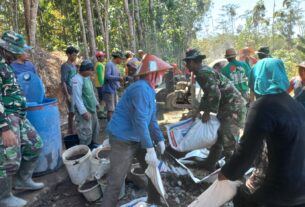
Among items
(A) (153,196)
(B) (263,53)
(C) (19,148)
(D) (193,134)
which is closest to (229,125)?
(D) (193,134)

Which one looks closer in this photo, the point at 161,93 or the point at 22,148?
the point at 22,148

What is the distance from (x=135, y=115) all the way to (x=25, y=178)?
193 cm

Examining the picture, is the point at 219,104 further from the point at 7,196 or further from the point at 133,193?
the point at 7,196

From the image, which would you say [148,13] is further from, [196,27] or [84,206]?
[84,206]

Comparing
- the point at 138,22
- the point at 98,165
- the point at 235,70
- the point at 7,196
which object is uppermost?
the point at 138,22

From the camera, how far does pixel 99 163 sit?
171 inches

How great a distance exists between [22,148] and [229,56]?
13.1 feet

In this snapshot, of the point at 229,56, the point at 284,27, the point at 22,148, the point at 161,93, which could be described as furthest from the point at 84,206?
the point at 284,27

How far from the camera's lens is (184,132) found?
15.7ft

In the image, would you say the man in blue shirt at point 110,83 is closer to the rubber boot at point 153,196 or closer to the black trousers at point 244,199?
the rubber boot at point 153,196

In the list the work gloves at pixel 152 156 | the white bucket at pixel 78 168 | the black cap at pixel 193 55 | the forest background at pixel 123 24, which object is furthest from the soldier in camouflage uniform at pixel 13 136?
the forest background at pixel 123 24

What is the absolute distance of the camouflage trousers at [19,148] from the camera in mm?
3528

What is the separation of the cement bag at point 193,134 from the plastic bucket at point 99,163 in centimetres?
99

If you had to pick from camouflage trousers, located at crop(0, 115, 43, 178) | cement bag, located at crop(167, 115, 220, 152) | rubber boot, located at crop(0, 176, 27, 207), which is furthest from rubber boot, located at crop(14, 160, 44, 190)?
cement bag, located at crop(167, 115, 220, 152)
